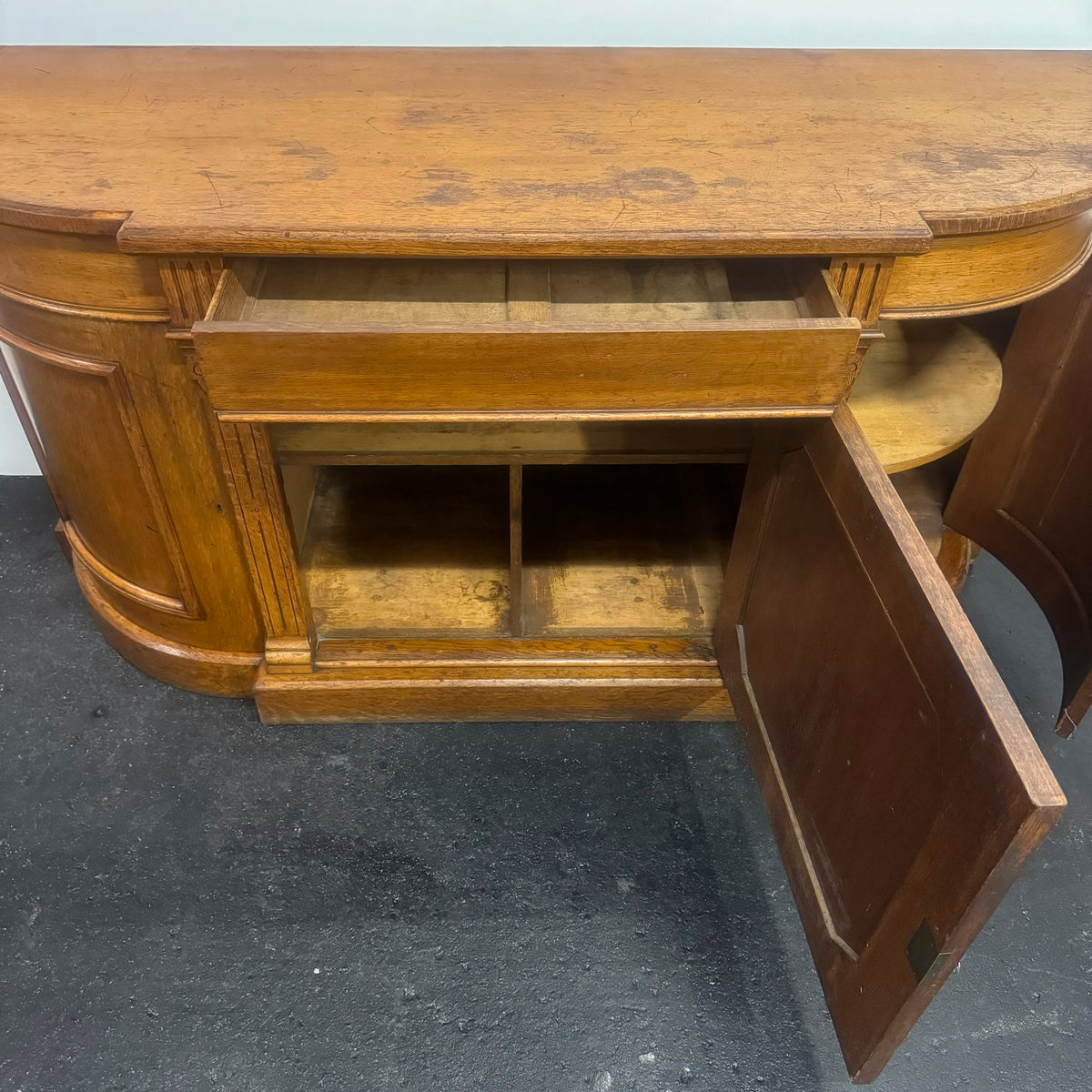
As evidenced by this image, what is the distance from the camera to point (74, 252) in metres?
0.92

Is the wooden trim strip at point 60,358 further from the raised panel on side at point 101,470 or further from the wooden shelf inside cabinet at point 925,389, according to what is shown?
the wooden shelf inside cabinet at point 925,389

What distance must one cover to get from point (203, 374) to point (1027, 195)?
0.87 metres

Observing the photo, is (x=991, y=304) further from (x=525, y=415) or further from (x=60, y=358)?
(x=60, y=358)

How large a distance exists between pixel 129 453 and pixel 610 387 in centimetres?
64

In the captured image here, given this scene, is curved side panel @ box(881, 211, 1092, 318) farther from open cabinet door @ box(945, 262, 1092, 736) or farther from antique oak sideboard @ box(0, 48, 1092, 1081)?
open cabinet door @ box(945, 262, 1092, 736)

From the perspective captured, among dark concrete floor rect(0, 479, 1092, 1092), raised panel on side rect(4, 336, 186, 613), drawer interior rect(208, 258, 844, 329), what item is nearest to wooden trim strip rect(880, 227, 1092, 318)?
drawer interior rect(208, 258, 844, 329)

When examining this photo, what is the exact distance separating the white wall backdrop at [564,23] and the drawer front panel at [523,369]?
0.75 metres

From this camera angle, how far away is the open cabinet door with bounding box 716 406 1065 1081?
0.62 m

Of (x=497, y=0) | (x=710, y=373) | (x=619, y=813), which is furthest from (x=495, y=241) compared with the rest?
(x=619, y=813)

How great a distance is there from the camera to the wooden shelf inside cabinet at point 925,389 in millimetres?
1212

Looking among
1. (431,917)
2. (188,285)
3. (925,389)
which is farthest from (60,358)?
(925,389)

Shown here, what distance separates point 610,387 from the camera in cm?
88

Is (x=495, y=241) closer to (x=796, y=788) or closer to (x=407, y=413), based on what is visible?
(x=407, y=413)

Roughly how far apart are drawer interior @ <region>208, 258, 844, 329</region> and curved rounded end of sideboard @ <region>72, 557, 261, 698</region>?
0.60 metres
